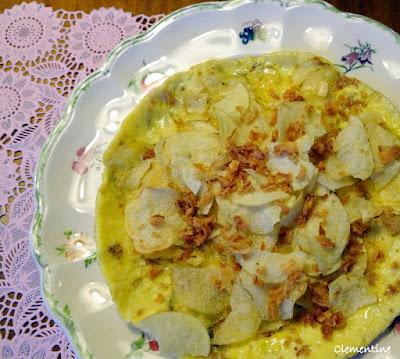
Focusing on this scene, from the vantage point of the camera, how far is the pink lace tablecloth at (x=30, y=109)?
2068 millimetres

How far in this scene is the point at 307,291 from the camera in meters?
1.77

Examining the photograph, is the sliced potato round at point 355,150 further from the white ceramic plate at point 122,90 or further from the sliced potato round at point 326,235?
the white ceramic plate at point 122,90

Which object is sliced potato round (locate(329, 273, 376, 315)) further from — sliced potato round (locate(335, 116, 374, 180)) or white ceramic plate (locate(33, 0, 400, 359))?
white ceramic plate (locate(33, 0, 400, 359))

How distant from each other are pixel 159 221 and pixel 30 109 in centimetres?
98

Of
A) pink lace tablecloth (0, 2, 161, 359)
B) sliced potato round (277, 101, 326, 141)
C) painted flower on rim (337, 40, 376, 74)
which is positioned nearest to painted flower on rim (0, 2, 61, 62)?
pink lace tablecloth (0, 2, 161, 359)

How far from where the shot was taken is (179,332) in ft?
5.78

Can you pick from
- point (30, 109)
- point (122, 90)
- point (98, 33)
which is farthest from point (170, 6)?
point (30, 109)

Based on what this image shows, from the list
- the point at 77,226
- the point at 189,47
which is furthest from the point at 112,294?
the point at 189,47

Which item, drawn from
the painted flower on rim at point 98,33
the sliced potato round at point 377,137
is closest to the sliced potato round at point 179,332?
the sliced potato round at point 377,137

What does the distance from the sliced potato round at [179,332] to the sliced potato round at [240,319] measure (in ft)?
0.19

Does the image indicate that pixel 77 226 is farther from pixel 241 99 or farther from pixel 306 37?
pixel 306 37

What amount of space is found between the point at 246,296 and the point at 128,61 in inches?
44.3

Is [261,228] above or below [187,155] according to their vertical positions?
below

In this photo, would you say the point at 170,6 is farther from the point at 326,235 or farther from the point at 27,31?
the point at 326,235
